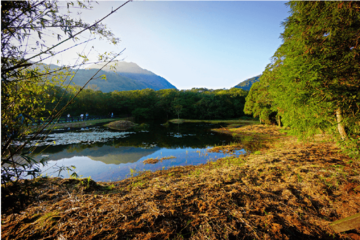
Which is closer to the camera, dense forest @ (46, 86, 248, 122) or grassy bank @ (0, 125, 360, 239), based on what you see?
grassy bank @ (0, 125, 360, 239)

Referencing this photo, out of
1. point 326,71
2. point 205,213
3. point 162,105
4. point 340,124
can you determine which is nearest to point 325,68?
point 326,71

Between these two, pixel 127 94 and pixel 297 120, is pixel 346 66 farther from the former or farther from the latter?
pixel 127 94

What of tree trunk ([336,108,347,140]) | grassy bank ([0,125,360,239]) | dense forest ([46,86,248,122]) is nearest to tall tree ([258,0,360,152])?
tree trunk ([336,108,347,140])

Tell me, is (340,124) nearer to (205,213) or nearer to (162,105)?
(205,213)

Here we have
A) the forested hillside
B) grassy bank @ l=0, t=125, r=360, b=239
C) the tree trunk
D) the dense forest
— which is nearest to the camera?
grassy bank @ l=0, t=125, r=360, b=239

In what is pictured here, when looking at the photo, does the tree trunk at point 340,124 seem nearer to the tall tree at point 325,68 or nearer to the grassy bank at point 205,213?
the tall tree at point 325,68

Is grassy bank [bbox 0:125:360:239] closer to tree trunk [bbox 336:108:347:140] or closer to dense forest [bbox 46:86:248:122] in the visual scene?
tree trunk [bbox 336:108:347:140]

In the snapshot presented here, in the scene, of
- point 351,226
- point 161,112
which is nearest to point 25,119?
point 351,226

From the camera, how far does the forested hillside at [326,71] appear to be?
16.8ft

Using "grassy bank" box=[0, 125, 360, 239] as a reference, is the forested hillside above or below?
above

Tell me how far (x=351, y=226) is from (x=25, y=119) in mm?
6276

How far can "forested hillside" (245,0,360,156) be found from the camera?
5121 mm

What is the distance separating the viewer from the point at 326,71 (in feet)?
19.1

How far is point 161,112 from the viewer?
2931 inches
